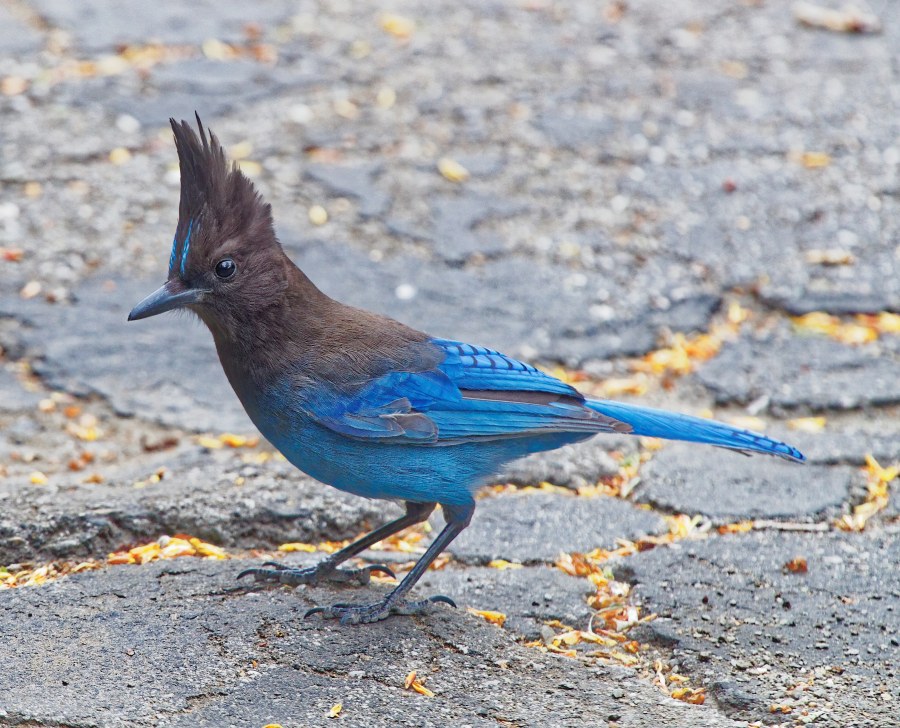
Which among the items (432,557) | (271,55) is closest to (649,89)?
(271,55)

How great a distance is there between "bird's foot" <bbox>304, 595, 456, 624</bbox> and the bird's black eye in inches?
38.9

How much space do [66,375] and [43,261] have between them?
863 mm

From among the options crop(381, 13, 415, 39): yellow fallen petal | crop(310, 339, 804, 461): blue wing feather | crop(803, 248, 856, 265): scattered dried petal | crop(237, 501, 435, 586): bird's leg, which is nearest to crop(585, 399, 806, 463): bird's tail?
crop(310, 339, 804, 461): blue wing feather

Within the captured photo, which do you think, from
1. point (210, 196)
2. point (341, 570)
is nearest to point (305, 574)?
point (341, 570)

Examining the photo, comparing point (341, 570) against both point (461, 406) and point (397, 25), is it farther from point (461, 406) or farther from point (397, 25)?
point (397, 25)

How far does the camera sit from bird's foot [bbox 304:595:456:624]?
3.53 meters

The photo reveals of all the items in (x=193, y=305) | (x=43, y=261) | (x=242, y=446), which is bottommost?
(x=242, y=446)

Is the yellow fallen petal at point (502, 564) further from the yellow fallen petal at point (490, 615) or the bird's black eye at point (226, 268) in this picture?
the bird's black eye at point (226, 268)

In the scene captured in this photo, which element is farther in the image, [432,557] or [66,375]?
[66,375]

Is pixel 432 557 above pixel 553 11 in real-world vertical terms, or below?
below

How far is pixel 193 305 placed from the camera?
3.74 metres

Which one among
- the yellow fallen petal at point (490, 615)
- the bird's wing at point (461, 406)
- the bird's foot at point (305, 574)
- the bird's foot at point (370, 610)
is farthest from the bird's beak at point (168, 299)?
the yellow fallen petal at point (490, 615)

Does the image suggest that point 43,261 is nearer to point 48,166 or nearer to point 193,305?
point 48,166

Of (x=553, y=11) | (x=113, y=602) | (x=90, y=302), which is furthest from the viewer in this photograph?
(x=553, y=11)
